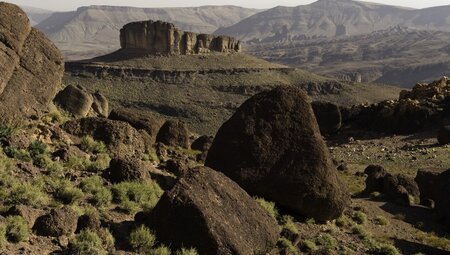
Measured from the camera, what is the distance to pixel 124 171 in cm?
1483

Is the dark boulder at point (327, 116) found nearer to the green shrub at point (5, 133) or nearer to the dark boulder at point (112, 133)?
the dark boulder at point (112, 133)

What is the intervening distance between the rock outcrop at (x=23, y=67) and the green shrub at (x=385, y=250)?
456 inches

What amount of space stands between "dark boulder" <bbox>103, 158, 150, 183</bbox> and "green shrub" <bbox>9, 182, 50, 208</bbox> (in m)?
2.84

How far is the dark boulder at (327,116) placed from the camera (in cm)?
4928

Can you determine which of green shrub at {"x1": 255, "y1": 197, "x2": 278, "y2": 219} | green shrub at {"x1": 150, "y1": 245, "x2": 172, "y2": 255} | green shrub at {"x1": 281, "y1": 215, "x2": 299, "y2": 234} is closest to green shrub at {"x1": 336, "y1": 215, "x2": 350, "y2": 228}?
green shrub at {"x1": 281, "y1": 215, "x2": 299, "y2": 234}

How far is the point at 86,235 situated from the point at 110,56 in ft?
379

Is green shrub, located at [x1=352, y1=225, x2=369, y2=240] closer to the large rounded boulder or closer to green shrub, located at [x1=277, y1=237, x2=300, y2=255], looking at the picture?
the large rounded boulder

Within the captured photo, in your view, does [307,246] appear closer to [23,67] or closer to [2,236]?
[2,236]

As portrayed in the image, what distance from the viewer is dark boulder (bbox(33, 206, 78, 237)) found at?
1026cm

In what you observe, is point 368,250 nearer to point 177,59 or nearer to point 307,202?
point 307,202

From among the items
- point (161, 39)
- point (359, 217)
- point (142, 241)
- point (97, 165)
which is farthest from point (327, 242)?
point (161, 39)

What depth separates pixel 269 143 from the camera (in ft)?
54.5

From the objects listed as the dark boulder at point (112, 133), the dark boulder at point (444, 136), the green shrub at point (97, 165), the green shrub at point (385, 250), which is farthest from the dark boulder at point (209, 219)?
the dark boulder at point (444, 136)

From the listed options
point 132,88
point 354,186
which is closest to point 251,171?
point 354,186
